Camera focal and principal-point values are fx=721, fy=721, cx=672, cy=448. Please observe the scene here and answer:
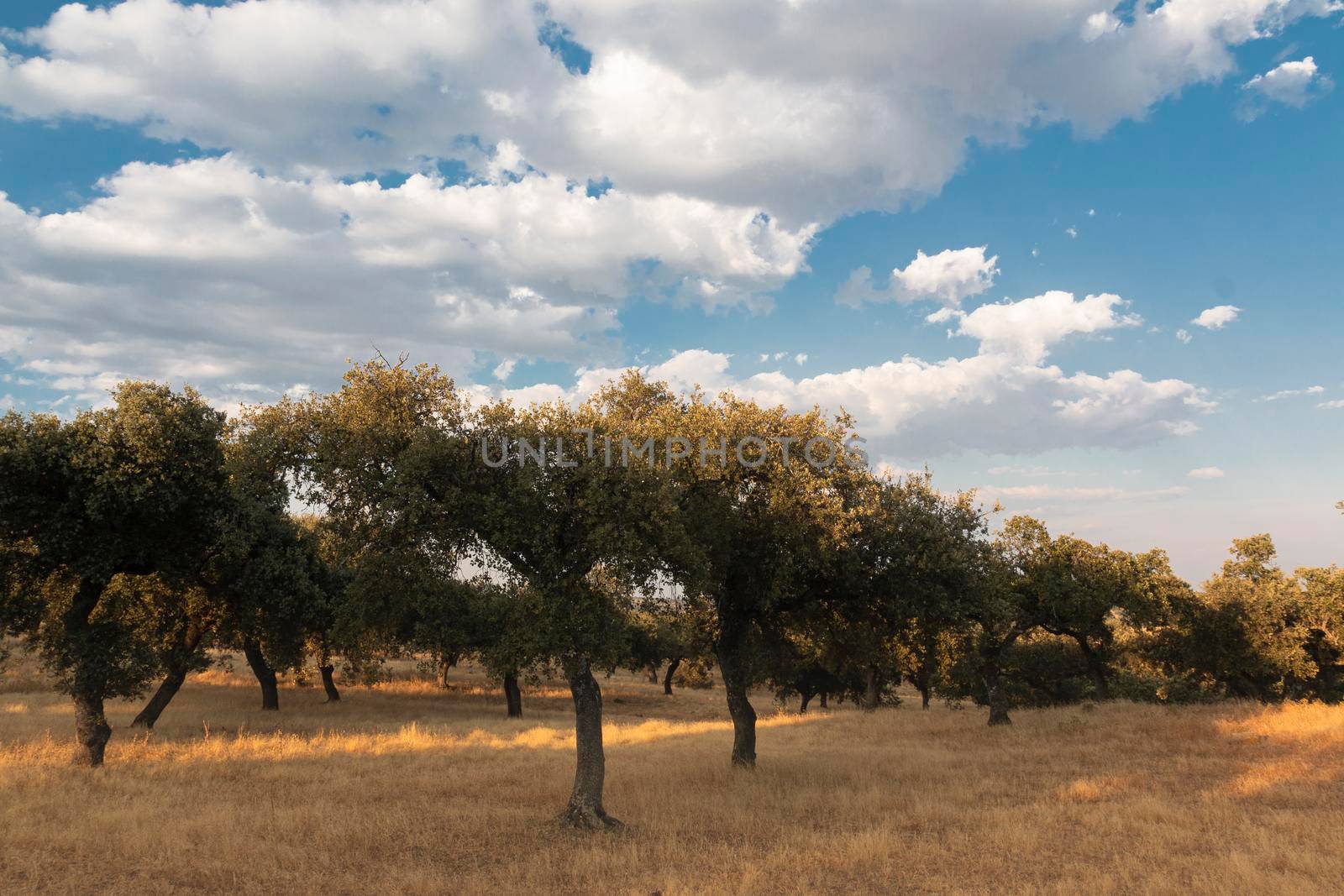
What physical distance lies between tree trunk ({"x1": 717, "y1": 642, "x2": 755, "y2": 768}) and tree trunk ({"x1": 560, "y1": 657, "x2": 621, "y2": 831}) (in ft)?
25.5

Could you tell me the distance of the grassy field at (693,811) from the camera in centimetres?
1379

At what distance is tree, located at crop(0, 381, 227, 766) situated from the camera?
22.2 metres

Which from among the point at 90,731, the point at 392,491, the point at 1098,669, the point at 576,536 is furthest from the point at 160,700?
the point at 1098,669

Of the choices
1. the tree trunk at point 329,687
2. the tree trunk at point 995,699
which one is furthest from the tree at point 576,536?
the tree trunk at point 329,687

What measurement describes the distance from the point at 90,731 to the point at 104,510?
292 inches

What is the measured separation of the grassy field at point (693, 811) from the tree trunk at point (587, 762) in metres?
0.68

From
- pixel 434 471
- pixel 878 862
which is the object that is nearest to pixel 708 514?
pixel 434 471

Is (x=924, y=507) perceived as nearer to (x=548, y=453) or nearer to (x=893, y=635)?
(x=893, y=635)

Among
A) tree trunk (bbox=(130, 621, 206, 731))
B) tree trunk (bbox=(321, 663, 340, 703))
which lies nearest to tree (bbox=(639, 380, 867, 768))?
tree trunk (bbox=(130, 621, 206, 731))

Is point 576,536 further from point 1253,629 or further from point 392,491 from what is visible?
point 1253,629

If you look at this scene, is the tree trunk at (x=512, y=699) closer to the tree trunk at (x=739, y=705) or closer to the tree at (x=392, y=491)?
the tree trunk at (x=739, y=705)

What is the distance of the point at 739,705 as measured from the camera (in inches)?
1011

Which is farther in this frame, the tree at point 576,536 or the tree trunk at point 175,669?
the tree trunk at point 175,669

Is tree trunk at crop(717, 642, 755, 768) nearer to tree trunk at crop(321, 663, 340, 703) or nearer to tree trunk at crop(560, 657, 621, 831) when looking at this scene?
tree trunk at crop(560, 657, 621, 831)
